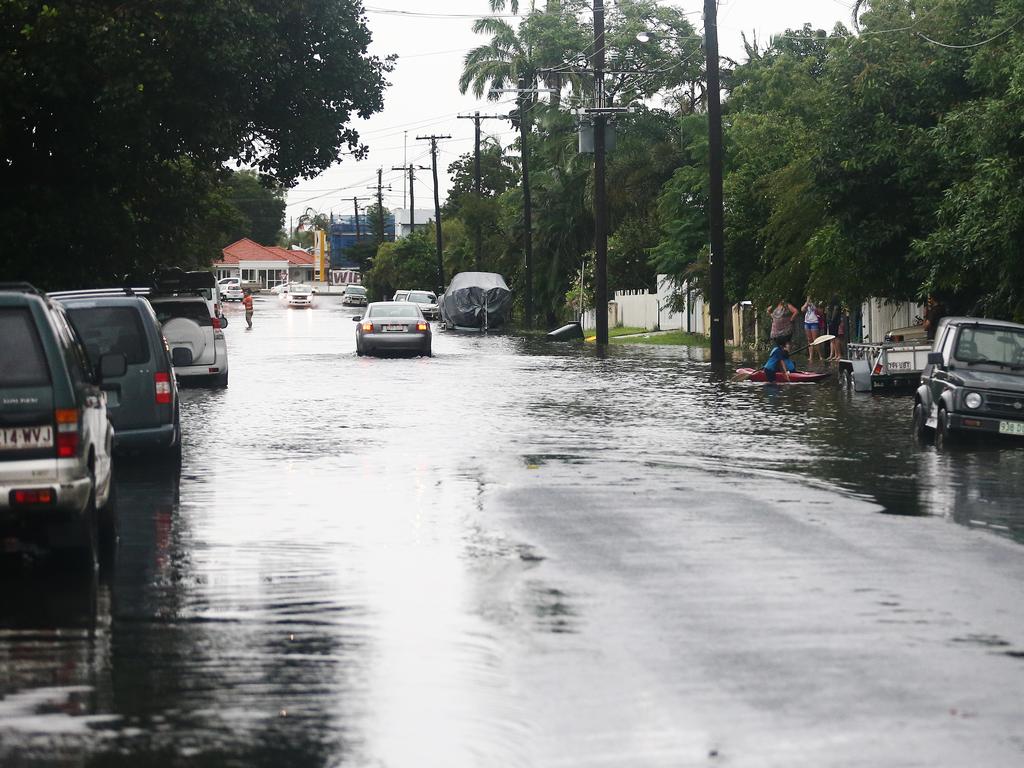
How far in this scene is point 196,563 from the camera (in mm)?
10945

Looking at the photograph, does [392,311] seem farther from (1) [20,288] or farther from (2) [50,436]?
(2) [50,436]

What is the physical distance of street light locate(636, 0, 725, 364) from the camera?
39.1 meters

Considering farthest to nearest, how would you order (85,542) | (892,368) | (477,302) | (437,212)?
Answer: 1. (437,212)
2. (477,302)
3. (892,368)
4. (85,542)

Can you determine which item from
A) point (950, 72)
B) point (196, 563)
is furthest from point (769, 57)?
point (196, 563)

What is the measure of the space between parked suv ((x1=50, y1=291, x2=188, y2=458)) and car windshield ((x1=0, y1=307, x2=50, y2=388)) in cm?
651

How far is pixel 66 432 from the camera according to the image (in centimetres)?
978

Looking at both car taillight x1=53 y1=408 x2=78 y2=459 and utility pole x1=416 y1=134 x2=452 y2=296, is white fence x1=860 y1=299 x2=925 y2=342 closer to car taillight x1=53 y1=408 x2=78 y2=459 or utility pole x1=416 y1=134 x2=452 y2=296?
car taillight x1=53 y1=408 x2=78 y2=459

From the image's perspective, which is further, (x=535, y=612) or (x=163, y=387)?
(x=163, y=387)

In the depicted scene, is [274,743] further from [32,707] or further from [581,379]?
[581,379]

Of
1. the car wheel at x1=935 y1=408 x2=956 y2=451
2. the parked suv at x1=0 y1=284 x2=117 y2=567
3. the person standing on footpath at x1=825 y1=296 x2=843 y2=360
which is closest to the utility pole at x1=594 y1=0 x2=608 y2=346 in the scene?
the person standing on footpath at x1=825 y1=296 x2=843 y2=360

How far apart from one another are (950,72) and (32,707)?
27.3 m

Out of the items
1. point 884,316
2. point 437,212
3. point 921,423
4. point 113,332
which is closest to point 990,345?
point 921,423

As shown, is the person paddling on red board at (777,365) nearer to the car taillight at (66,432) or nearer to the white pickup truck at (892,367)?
the white pickup truck at (892,367)

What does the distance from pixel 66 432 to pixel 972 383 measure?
12153 millimetres
